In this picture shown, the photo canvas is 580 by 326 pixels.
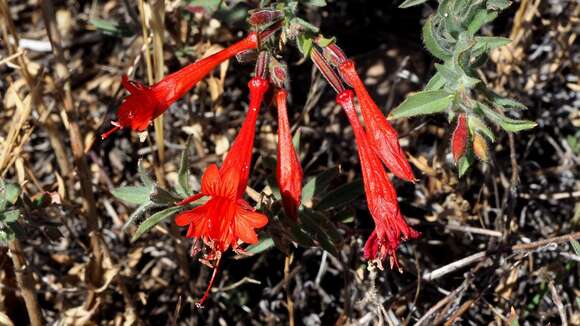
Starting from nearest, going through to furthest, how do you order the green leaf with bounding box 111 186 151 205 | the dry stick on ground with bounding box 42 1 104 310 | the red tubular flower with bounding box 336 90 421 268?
the red tubular flower with bounding box 336 90 421 268 < the green leaf with bounding box 111 186 151 205 < the dry stick on ground with bounding box 42 1 104 310

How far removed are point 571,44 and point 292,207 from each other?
6.51 feet

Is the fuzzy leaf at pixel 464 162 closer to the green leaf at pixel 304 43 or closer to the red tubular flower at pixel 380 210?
the red tubular flower at pixel 380 210

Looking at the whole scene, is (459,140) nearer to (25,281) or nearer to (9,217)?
(9,217)

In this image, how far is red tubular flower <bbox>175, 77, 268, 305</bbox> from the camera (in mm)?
2225

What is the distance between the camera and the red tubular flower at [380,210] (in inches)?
92.2

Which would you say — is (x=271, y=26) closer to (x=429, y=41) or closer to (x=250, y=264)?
(x=429, y=41)

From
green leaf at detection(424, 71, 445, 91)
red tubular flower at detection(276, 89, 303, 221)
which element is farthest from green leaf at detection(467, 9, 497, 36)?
red tubular flower at detection(276, 89, 303, 221)

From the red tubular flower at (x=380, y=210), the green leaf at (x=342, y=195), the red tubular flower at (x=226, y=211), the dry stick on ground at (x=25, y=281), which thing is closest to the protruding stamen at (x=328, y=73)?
the red tubular flower at (x=380, y=210)

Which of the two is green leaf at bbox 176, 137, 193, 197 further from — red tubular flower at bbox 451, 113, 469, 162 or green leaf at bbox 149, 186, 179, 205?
red tubular flower at bbox 451, 113, 469, 162

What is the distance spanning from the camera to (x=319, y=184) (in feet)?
9.31

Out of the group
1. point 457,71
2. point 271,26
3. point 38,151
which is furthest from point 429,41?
point 38,151

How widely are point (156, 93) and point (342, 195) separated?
0.85 metres

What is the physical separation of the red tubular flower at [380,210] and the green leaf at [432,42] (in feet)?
1.14

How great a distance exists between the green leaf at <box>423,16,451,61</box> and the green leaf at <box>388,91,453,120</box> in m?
0.13
